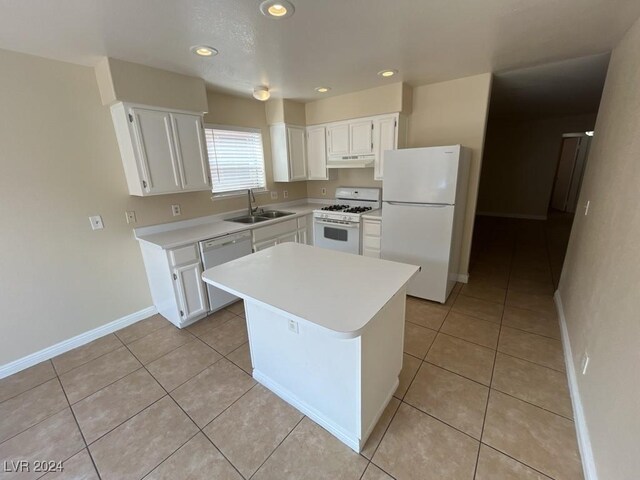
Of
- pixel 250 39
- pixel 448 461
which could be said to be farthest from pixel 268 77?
pixel 448 461

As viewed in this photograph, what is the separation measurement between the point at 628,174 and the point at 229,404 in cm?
276

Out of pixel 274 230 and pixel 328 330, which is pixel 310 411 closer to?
pixel 328 330

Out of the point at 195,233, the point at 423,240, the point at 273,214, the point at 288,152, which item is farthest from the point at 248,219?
the point at 423,240

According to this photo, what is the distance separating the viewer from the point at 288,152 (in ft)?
12.5

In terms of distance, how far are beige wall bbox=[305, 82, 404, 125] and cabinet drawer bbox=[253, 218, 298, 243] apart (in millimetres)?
1541

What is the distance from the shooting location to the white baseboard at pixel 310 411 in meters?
1.50

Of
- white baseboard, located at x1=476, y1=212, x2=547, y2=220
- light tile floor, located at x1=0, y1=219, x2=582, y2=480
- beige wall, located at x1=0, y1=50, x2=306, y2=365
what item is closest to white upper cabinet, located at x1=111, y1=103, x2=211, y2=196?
beige wall, located at x1=0, y1=50, x2=306, y2=365

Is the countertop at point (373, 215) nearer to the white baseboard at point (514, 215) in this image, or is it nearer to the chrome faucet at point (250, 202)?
the chrome faucet at point (250, 202)

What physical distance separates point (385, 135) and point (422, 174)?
91 centimetres

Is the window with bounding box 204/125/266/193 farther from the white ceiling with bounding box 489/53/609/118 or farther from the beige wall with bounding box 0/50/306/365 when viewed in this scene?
the white ceiling with bounding box 489/53/609/118

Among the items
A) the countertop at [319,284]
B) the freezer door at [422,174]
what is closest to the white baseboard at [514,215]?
the freezer door at [422,174]

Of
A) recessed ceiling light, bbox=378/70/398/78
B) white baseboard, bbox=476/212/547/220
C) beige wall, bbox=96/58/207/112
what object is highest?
recessed ceiling light, bbox=378/70/398/78

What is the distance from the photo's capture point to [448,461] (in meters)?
1.41

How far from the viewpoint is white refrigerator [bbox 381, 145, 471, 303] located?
258cm
